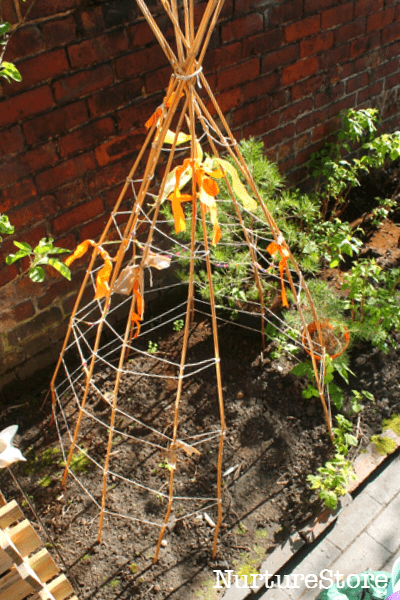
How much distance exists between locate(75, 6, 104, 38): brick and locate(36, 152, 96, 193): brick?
1.69 feet

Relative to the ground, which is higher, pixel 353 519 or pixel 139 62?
pixel 139 62

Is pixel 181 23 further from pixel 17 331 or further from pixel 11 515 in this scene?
pixel 11 515

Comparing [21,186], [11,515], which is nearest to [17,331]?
[21,186]

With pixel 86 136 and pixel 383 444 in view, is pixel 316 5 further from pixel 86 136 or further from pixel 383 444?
pixel 383 444

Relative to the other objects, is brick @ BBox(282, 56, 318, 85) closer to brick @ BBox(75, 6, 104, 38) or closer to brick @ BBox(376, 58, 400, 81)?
brick @ BBox(376, 58, 400, 81)

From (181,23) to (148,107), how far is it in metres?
0.41

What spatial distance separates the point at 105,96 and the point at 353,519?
223cm

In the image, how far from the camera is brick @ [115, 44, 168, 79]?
234 cm

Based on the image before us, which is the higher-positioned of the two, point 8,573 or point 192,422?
point 8,573

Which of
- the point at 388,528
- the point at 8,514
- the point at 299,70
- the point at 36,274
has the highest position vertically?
the point at 299,70

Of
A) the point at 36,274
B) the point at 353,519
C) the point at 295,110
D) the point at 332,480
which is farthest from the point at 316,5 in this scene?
the point at 353,519

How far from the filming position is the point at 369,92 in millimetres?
3689

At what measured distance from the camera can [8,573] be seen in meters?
1.47

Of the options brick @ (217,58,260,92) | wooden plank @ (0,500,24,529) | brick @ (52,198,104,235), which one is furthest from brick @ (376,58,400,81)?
wooden plank @ (0,500,24,529)
